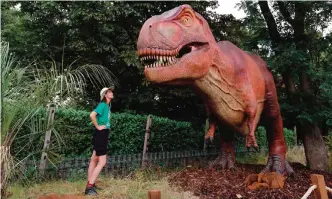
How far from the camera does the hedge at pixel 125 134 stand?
293 inches

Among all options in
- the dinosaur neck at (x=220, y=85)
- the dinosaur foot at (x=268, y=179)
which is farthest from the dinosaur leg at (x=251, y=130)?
the dinosaur foot at (x=268, y=179)

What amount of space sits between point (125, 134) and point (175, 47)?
4.27 metres

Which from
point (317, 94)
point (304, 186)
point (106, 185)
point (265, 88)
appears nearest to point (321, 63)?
point (317, 94)

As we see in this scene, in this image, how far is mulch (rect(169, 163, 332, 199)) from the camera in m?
4.86

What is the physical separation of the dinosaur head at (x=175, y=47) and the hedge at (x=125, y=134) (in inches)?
101

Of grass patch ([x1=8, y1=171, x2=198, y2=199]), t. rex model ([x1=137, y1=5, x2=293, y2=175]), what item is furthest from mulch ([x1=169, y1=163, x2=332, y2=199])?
t. rex model ([x1=137, y1=5, x2=293, y2=175])

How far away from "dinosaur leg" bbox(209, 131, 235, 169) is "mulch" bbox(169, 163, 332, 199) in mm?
175

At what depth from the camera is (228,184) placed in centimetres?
524

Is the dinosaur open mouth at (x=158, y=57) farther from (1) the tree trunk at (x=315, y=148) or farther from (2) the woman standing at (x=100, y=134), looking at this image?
(1) the tree trunk at (x=315, y=148)

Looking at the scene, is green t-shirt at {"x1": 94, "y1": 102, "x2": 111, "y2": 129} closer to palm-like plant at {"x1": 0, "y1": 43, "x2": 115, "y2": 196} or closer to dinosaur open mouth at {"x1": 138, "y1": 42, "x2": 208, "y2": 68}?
palm-like plant at {"x1": 0, "y1": 43, "x2": 115, "y2": 196}

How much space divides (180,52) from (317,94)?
386cm

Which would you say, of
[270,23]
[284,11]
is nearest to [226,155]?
[270,23]

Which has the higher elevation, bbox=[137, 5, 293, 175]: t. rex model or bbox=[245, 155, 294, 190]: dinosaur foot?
bbox=[137, 5, 293, 175]: t. rex model

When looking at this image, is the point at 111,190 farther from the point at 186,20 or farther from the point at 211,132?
the point at 186,20
